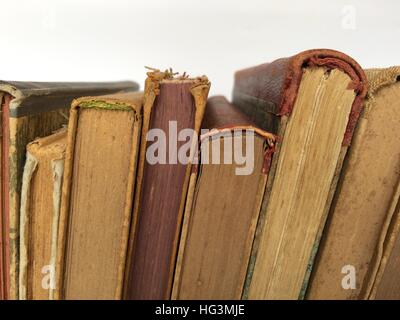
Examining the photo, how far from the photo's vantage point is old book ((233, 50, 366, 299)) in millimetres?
435

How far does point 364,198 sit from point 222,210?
21 cm

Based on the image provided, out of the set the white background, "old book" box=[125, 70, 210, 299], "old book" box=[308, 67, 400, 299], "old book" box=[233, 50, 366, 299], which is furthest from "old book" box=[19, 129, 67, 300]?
the white background

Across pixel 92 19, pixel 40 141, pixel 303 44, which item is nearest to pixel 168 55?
pixel 92 19

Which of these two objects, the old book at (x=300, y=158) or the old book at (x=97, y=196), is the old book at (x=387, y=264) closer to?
the old book at (x=300, y=158)

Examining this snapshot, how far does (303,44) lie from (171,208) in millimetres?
698

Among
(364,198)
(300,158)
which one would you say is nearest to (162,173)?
(300,158)

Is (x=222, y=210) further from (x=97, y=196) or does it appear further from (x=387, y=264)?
(x=387, y=264)

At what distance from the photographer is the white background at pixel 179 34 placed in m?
0.90

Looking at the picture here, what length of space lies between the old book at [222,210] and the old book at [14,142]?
0.24m

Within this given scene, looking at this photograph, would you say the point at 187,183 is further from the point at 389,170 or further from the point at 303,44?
the point at 303,44

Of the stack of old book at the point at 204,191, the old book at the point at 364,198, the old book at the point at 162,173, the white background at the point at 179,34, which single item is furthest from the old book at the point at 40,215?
the white background at the point at 179,34

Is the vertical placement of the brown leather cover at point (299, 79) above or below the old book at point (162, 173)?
above

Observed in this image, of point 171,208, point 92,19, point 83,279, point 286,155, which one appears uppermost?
point 92,19

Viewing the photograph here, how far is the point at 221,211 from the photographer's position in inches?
18.9
